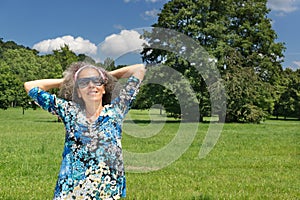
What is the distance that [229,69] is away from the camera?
39.5m

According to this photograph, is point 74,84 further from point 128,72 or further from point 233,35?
point 233,35

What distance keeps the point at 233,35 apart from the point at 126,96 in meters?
39.3

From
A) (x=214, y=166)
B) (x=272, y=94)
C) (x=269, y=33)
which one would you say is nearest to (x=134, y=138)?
(x=214, y=166)

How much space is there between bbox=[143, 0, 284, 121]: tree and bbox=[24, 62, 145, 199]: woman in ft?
106

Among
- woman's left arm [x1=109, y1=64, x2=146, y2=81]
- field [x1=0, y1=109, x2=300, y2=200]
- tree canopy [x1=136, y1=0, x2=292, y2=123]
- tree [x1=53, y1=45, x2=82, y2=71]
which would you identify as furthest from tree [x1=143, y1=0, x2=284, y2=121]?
woman's left arm [x1=109, y1=64, x2=146, y2=81]

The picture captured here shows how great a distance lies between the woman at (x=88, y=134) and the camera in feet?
11.2

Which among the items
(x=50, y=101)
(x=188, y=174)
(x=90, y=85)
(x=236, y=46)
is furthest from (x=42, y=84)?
(x=236, y=46)

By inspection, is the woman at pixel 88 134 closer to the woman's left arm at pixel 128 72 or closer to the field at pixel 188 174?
the woman's left arm at pixel 128 72

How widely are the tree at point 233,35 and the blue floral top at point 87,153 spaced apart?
106 ft

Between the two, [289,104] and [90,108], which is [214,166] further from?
[289,104]

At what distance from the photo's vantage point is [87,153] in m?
3.40

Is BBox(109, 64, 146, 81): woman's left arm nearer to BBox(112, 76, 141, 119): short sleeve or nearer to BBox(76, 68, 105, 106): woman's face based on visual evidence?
BBox(112, 76, 141, 119): short sleeve

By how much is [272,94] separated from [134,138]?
86.4 ft

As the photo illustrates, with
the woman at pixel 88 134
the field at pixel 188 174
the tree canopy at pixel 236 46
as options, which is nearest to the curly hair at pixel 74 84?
the woman at pixel 88 134
